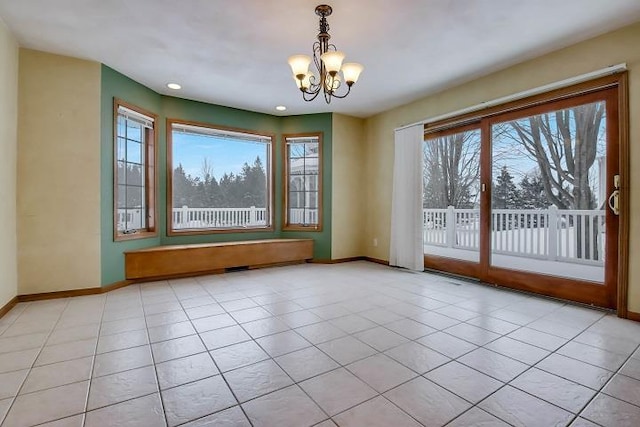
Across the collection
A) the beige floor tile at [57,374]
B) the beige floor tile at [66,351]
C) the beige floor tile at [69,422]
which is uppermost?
the beige floor tile at [66,351]

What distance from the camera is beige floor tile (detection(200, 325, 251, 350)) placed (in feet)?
7.34

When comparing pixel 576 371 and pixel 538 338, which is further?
pixel 538 338

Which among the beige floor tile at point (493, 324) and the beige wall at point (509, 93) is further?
the beige wall at point (509, 93)

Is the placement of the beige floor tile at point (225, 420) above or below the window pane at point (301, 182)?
below

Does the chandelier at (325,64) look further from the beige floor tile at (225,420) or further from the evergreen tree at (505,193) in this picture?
the evergreen tree at (505,193)

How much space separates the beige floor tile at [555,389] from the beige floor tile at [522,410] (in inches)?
2.3

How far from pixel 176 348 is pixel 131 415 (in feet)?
2.34

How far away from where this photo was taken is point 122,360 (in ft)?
6.55

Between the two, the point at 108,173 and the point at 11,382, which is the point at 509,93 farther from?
the point at 11,382

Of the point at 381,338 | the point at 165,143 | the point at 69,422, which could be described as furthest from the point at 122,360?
the point at 165,143

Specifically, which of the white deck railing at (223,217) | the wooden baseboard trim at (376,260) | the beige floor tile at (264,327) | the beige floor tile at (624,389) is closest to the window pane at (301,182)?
the white deck railing at (223,217)

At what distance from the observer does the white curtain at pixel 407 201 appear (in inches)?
181

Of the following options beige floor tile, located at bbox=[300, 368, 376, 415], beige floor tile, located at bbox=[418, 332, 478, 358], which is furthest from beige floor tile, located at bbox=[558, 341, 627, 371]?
beige floor tile, located at bbox=[300, 368, 376, 415]

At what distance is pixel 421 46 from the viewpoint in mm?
3066
